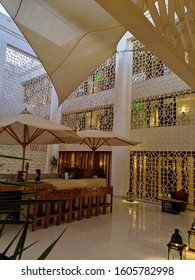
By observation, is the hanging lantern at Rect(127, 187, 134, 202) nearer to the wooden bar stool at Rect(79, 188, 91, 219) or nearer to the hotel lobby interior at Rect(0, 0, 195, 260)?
the hotel lobby interior at Rect(0, 0, 195, 260)

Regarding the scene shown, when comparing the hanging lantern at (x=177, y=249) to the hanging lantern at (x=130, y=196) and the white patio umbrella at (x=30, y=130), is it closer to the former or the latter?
the white patio umbrella at (x=30, y=130)

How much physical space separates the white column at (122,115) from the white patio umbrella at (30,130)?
340cm

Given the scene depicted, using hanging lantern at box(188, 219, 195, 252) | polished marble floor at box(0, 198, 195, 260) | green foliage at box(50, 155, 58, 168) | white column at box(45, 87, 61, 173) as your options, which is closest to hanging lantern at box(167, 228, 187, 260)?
polished marble floor at box(0, 198, 195, 260)

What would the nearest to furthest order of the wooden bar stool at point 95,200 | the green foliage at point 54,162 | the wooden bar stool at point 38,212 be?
the wooden bar stool at point 38,212 → the wooden bar stool at point 95,200 → the green foliage at point 54,162

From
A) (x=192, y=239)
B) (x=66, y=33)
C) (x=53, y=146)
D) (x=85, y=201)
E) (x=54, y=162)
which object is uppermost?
(x=66, y=33)

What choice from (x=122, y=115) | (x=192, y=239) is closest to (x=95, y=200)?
(x=192, y=239)

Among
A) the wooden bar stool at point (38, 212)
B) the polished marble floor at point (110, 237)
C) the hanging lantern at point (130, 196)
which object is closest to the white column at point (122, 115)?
the hanging lantern at point (130, 196)

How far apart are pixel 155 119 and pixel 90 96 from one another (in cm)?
408

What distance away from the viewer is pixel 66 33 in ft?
9.01

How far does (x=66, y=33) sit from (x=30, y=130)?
3175mm

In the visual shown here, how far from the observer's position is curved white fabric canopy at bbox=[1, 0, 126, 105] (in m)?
2.43

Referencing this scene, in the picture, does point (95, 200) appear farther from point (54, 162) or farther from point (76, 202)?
point (54, 162)

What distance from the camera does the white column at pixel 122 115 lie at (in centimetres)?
869
